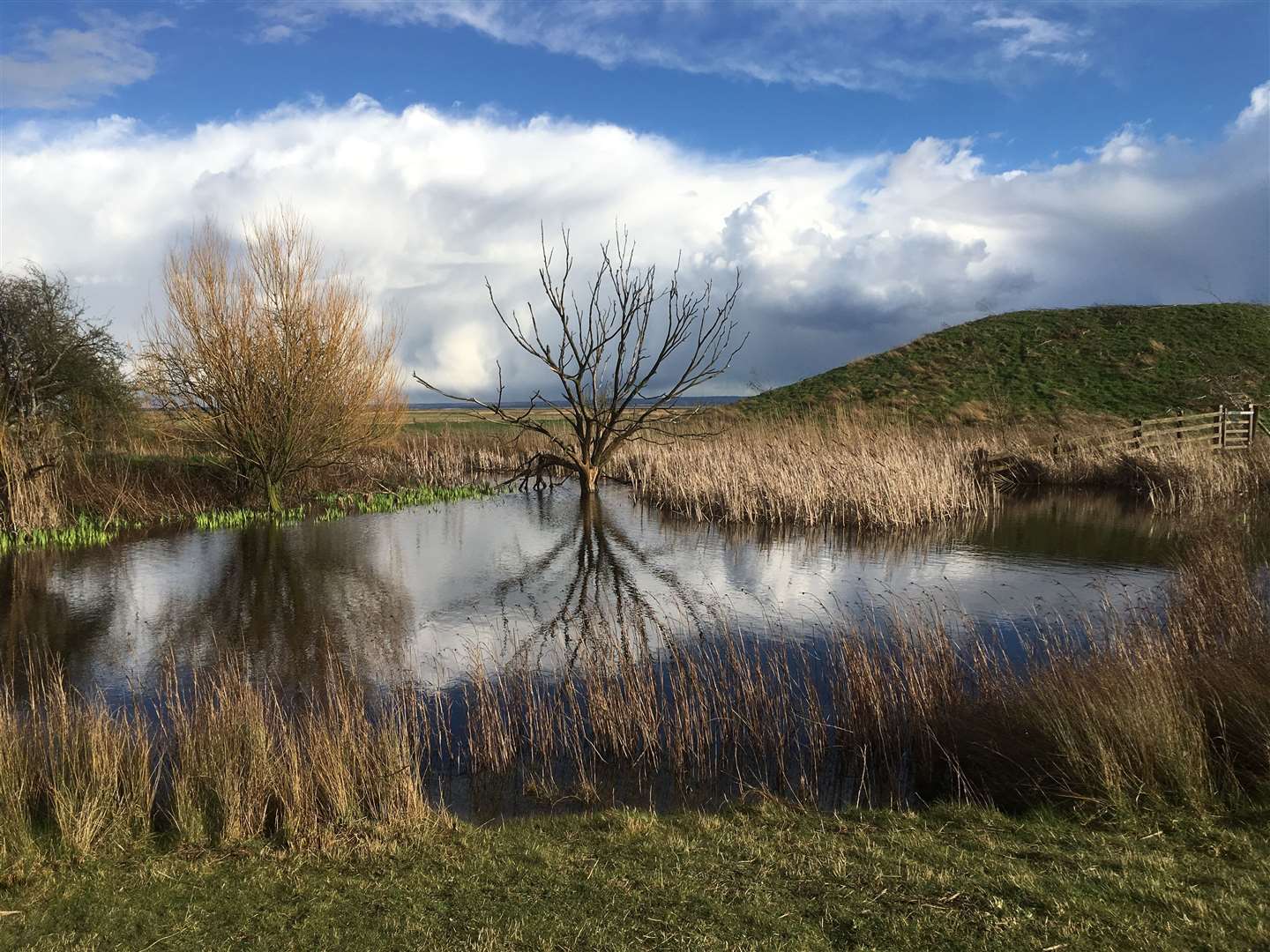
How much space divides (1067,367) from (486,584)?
38497mm

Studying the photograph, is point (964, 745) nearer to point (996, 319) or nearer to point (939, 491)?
point (939, 491)

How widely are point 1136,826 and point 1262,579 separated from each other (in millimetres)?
7223

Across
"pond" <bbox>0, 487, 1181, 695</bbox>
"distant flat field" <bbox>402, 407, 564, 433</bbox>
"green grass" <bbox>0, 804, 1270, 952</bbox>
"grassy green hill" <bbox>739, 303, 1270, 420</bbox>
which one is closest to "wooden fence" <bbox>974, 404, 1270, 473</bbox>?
"pond" <bbox>0, 487, 1181, 695</bbox>

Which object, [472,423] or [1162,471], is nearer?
[1162,471]

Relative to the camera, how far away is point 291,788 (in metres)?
4.66

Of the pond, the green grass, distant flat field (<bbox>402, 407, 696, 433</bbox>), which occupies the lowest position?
the green grass

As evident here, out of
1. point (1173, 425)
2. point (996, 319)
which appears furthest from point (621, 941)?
point (996, 319)

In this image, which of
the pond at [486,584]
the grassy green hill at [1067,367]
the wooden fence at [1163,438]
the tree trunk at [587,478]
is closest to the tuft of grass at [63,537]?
the pond at [486,584]

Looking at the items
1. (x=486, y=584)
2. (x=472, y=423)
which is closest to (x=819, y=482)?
(x=486, y=584)

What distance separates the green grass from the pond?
3136 millimetres

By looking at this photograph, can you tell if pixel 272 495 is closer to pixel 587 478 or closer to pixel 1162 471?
pixel 587 478

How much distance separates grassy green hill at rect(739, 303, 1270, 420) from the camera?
1455 inches

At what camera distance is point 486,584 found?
1134 cm

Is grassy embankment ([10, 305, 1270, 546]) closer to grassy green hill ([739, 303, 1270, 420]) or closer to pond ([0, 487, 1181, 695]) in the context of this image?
grassy green hill ([739, 303, 1270, 420])
